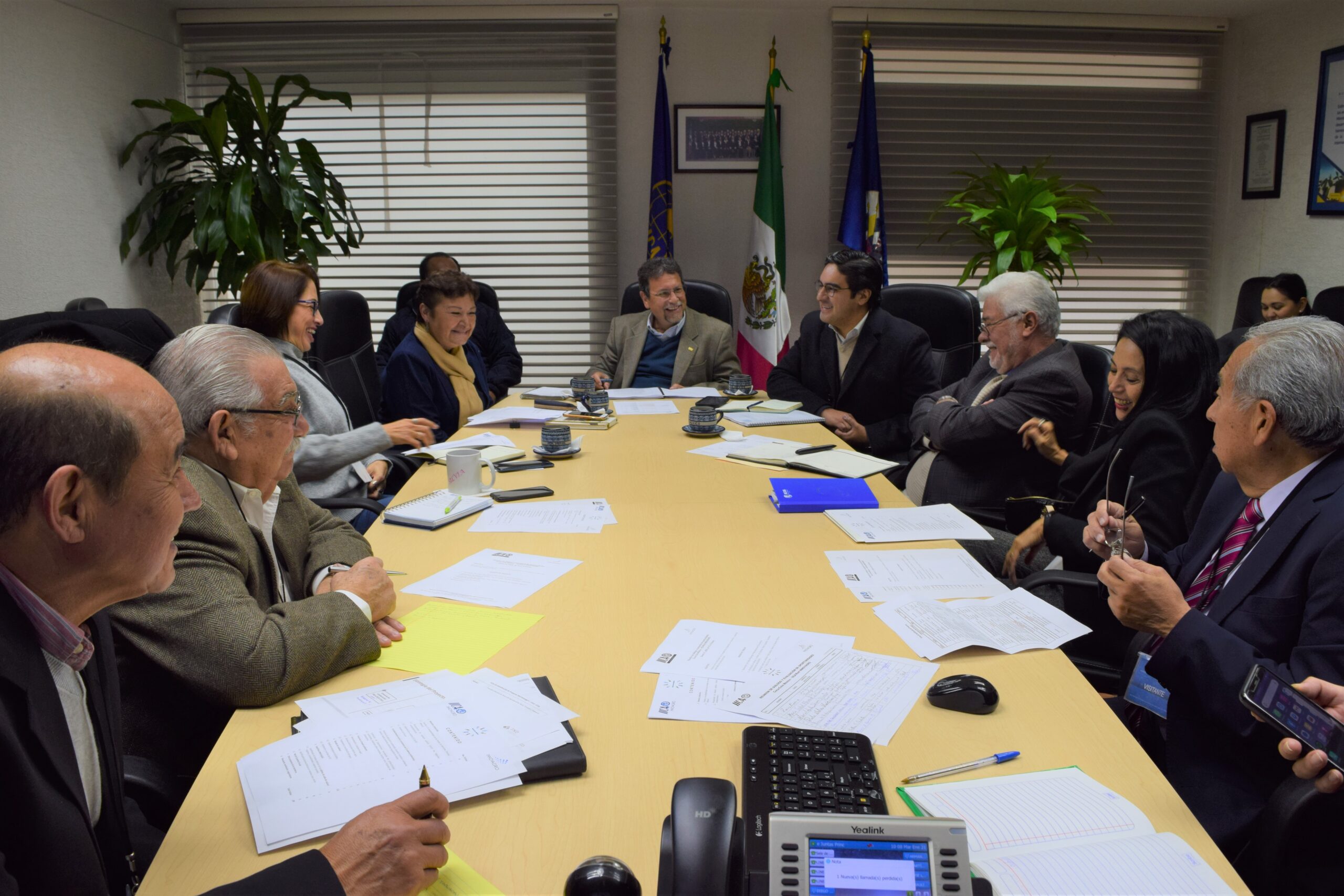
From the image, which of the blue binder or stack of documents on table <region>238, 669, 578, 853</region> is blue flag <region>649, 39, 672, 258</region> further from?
stack of documents on table <region>238, 669, 578, 853</region>

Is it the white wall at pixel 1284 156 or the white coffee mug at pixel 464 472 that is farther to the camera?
the white wall at pixel 1284 156

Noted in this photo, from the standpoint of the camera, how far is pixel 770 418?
3.23 metres

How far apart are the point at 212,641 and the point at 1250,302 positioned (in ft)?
16.8

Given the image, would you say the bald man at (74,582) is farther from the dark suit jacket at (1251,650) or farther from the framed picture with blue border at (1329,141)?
the framed picture with blue border at (1329,141)

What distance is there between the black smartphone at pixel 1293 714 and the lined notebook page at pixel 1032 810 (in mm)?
305

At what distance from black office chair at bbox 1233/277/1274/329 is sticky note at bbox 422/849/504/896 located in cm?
495

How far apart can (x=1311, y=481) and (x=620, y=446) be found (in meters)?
1.82

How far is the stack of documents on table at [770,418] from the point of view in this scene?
320 cm

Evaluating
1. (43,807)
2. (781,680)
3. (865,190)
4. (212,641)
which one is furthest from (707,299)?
(43,807)

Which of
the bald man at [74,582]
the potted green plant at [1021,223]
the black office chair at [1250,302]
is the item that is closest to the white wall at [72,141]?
the bald man at [74,582]

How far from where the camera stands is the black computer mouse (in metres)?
1.18

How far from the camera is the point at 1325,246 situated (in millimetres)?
4566

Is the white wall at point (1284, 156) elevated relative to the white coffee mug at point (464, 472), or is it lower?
elevated

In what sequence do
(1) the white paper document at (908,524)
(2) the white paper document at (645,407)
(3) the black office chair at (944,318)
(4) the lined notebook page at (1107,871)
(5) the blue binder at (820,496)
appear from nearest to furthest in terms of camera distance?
(4) the lined notebook page at (1107,871) < (1) the white paper document at (908,524) < (5) the blue binder at (820,496) < (2) the white paper document at (645,407) < (3) the black office chair at (944,318)
